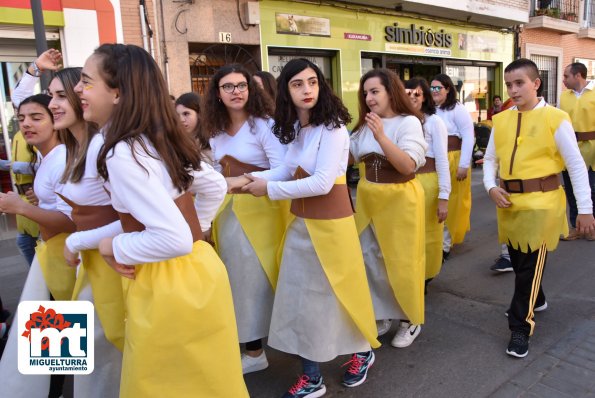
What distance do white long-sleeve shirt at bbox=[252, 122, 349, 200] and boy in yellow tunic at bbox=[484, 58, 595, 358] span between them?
1.28 meters

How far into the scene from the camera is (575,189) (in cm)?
315

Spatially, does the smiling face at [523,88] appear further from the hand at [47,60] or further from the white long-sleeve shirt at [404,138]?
the hand at [47,60]

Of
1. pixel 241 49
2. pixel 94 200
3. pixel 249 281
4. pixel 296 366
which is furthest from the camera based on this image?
pixel 241 49

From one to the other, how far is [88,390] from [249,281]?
1106 millimetres

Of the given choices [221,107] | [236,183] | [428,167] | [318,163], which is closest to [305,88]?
[318,163]

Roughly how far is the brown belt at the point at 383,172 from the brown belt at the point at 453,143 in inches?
90.5

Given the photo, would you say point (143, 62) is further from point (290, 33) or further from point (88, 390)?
point (290, 33)

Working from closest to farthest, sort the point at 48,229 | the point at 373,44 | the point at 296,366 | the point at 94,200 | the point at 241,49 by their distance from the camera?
the point at 94,200 < the point at 48,229 < the point at 296,366 < the point at 241,49 < the point at 373,44

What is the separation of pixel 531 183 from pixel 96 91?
267 cm

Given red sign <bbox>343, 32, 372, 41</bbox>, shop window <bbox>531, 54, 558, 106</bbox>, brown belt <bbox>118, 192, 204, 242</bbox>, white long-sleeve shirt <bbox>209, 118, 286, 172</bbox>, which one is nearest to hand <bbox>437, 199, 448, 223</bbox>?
white long-sleeve shirt <bbox>209, 118, 286, 172</bbox>

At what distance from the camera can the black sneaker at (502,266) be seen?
4863 mm

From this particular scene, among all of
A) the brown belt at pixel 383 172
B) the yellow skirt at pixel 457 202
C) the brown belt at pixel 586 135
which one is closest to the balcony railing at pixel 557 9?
the brown belt at pixel 586 135

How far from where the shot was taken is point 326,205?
2682mm

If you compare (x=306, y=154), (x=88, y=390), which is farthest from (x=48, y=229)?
(x=306, y=154)
